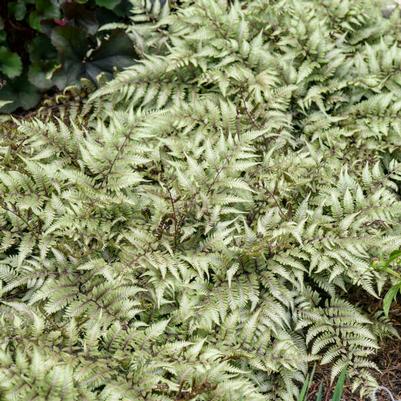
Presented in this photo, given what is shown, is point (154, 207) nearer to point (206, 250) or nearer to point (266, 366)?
point (206, 250)

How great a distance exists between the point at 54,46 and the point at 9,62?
1.27 ft

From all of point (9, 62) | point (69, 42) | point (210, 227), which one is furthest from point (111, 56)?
point (210, 227)

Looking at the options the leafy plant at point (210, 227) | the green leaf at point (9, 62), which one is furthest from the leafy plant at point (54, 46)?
the leafy plant at point (210, 227)

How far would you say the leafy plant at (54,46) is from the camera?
4449mm

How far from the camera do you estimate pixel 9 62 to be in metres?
4.58

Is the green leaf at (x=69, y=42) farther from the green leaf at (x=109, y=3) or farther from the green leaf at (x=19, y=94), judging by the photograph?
the green leaf at (x=19, y=94)

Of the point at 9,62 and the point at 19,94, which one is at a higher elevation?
the point at 9,62

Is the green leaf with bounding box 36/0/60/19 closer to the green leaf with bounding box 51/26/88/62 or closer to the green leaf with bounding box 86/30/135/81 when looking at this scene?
the green leaf with bounding box 51/26/88/62

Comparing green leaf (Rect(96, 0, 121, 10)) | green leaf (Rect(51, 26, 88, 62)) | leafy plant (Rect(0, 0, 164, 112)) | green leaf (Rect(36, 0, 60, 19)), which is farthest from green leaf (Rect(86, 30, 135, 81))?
green leaf (Rect(36, 0, 60, 19))

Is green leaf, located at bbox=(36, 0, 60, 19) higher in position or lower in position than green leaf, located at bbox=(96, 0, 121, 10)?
lower

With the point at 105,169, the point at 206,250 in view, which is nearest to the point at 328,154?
the point at 206,250

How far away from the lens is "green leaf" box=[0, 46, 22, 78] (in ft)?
14.9

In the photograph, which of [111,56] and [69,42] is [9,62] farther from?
[111,56]

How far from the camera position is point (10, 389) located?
97.6 inches
